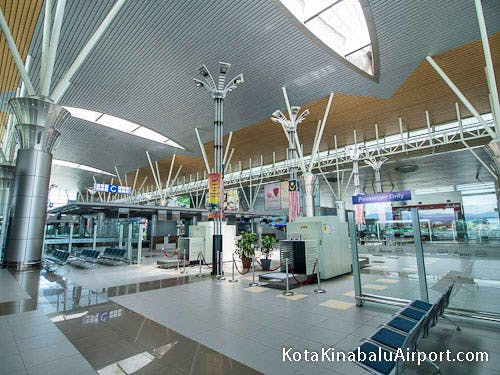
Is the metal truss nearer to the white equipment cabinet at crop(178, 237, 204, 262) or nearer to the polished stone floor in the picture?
the white equipment cabinet at crop(178, 237, 204, 262)

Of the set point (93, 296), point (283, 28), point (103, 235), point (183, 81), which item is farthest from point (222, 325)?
point (103, 235)

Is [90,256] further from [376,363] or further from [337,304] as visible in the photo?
[376,363]

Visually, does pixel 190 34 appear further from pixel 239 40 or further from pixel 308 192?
pixel 308 192

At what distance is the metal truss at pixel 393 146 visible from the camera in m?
21.1

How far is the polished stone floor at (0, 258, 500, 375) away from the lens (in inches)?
136

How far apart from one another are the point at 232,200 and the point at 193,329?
31.4m

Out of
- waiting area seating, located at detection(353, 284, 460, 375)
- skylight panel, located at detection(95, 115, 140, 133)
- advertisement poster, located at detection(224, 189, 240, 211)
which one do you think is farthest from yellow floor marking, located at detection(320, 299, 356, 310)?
advertisement poster, located at detection(224, 189, 240, 211)

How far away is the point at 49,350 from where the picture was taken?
153 inches

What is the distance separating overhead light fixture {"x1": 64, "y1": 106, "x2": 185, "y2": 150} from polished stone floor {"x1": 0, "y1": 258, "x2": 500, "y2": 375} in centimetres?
1856

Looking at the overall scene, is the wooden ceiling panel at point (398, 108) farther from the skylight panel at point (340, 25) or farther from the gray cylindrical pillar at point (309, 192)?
the gray cylindrical pillar at point (309, 192)

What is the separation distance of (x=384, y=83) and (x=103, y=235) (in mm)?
27826

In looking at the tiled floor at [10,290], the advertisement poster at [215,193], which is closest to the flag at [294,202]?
the advertisement poster at [215,193]

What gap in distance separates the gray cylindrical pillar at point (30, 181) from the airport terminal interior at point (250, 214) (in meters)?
0.06

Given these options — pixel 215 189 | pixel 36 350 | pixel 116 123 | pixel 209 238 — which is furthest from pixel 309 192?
pixel 116 123
